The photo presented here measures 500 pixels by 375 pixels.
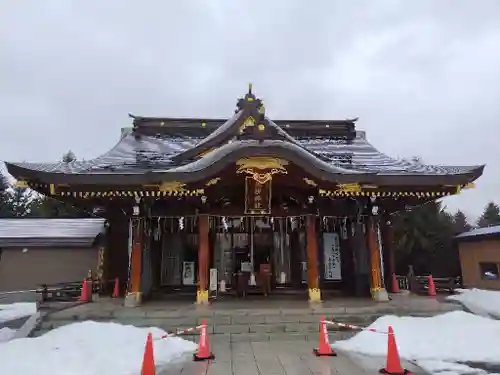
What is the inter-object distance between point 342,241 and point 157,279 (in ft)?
22.5

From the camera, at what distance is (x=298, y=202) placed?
37.0 feet

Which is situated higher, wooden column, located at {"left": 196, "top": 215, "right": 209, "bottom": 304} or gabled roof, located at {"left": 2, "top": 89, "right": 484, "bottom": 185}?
gabled roof, located at {"left": 2, "top": 89, "right": 484, "bottom": 185}

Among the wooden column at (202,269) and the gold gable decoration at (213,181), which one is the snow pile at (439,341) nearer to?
the wooden column at (202,269)

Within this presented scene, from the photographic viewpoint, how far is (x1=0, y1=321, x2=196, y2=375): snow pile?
18.6ft

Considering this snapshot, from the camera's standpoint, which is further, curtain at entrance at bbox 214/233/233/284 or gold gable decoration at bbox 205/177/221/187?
curtain at entrance at bbox 214/233/233/284

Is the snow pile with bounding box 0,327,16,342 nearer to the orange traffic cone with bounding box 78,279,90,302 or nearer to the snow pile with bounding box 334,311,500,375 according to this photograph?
the orange traffic cone with bounding box 78,279,90,302

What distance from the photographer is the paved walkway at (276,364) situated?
5.81 m

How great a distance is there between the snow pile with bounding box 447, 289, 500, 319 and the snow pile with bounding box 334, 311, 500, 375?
5.26ft

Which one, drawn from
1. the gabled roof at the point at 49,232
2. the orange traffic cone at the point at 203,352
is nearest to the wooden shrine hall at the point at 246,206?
the gabled roof at the point at 49,232

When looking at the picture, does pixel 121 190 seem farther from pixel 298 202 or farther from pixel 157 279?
pixel 298 202

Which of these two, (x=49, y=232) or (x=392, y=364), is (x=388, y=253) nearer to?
(x=392, y=364)

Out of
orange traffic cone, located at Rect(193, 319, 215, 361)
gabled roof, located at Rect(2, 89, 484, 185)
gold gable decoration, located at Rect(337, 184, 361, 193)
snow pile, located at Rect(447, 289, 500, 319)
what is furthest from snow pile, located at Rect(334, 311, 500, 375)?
gabled roof, located at Rect(2, 89, 484, 185)

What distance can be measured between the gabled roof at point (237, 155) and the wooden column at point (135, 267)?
1.58 m

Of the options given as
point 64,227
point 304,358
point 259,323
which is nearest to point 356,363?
point 304,358
